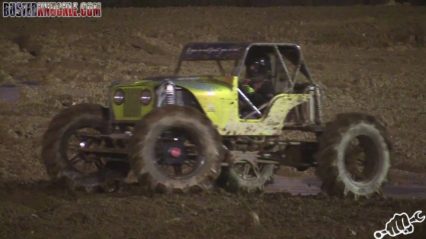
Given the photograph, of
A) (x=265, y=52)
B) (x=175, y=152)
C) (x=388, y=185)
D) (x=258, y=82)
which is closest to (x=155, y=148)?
(x=175, y=152)

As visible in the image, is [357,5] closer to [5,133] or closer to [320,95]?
Answer: [5,133]

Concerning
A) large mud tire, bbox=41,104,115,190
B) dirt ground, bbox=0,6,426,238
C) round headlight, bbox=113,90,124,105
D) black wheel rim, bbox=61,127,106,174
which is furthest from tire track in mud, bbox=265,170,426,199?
round headlight, bbox=113,90,124,105

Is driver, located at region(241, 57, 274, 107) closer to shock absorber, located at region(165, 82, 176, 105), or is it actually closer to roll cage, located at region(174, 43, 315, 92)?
roll cage, located at region(174, 43, 315, 92)

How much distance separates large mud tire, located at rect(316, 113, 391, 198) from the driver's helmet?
1.02 metres

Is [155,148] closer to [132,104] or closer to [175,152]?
[175,152]

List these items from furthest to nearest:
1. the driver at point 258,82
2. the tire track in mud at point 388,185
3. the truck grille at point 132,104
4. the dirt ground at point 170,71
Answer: the tire track in mud at point 388,185 < the driver at point 258,82 < the truck grille at point 132,104 < the dirt ground at point 170,71

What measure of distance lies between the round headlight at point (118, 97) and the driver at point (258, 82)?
1425 millimetres

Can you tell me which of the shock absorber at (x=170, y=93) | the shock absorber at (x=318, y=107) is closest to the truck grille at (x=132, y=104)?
the shock absorber at (x=170, y=93)

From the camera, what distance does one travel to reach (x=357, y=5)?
129 feet

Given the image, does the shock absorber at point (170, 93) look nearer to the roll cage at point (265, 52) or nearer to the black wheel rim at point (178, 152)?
the black wheel rim at point (178, 152)

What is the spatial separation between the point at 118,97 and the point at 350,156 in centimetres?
279

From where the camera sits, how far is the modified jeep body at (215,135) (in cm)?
988

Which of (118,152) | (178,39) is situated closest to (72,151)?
(118,152)

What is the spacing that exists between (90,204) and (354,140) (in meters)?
3.51
